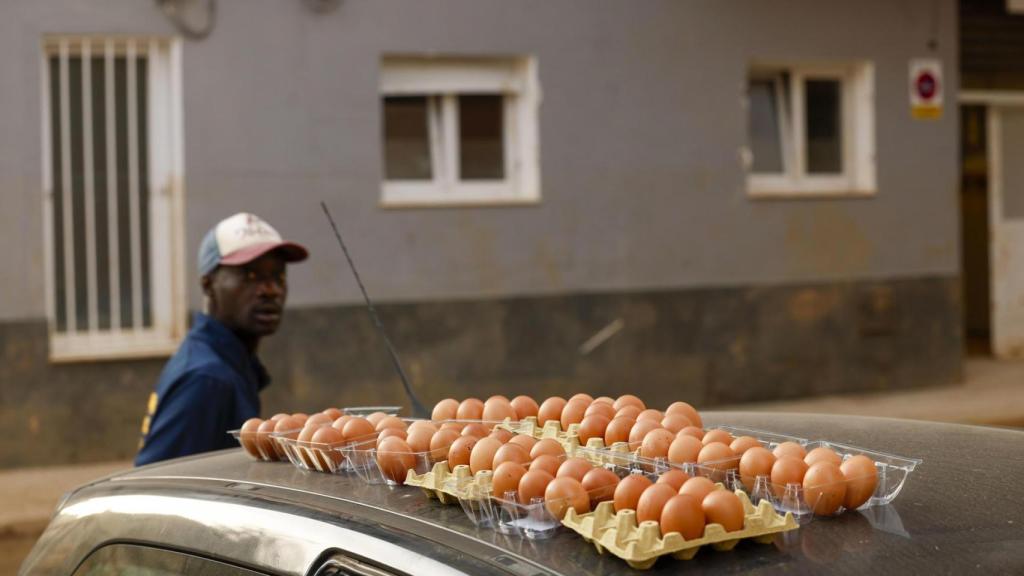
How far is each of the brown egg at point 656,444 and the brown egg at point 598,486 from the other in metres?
0.25

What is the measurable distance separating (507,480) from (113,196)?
8790mm

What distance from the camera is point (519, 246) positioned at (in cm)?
1139

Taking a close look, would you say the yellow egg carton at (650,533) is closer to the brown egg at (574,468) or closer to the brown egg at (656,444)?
the brown egg at (574,468)

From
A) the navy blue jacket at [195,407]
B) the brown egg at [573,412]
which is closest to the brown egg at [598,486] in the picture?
the brown egg at [573,412]

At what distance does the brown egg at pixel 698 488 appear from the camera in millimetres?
1979

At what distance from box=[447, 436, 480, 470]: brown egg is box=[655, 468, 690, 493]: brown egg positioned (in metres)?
0.40

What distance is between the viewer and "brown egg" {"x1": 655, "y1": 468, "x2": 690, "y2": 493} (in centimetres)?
206

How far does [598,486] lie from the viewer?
2121 millimetres

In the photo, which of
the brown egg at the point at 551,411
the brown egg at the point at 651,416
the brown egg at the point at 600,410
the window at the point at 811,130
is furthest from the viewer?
the window at the point at 811,130

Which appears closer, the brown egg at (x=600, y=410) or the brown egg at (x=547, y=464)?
the brown egg at (x=547, y=464)

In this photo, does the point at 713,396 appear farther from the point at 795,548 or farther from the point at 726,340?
the point at 795,548

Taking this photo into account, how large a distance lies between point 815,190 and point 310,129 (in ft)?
15.3

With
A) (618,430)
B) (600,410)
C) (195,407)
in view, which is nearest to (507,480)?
(618,430)

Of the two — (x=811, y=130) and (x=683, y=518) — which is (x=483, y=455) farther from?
(x=811, y=130)
